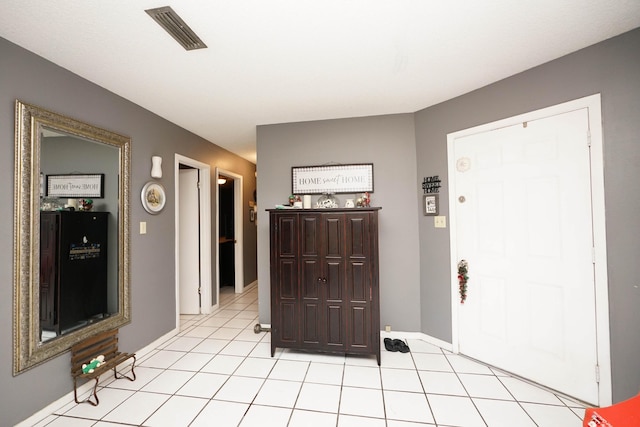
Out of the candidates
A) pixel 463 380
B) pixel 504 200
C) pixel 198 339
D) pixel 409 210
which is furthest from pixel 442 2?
pixel 198 339

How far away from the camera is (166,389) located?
2141 mm

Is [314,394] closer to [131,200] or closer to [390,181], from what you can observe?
[390,181]

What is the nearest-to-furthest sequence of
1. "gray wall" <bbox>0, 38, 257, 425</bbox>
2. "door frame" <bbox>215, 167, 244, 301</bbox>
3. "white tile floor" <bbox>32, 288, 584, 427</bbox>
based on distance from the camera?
"gray wall" <bbox>0, 38, 257, 425</bbox>
"white tile floor" <bbox>32, 288, 584, 427</bbox>
"door frame" <bbox>215, 167, 244, 301</bbox>

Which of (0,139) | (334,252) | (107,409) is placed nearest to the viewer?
(0,139)

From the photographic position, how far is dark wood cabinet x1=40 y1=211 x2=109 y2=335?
6.15 feet

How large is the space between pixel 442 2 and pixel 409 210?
6.47 ft

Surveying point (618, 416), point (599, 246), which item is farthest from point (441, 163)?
point (618, 416)

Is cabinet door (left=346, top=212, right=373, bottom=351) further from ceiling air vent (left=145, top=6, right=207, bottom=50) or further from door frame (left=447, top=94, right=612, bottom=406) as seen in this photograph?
ceiling air vent (left=145, top=6, right=207, bottom=50)

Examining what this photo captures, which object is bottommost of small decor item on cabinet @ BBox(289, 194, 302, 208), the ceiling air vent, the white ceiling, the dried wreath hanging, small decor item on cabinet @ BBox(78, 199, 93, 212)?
the dried wreath hanging

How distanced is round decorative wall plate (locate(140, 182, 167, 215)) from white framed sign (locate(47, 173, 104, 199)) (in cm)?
44

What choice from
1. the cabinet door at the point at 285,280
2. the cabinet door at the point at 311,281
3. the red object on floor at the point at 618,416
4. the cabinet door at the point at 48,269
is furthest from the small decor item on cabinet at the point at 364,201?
the cabinet door at the point at 48,269

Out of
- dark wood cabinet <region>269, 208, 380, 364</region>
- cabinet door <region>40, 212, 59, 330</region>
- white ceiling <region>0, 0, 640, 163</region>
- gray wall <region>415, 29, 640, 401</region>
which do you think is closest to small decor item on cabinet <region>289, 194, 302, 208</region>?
dark wood cabinet <region>269, 208, 380, 364</region>

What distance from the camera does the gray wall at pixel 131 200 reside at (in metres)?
1.67

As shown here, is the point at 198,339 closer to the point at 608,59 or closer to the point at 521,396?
the point at 521,396
